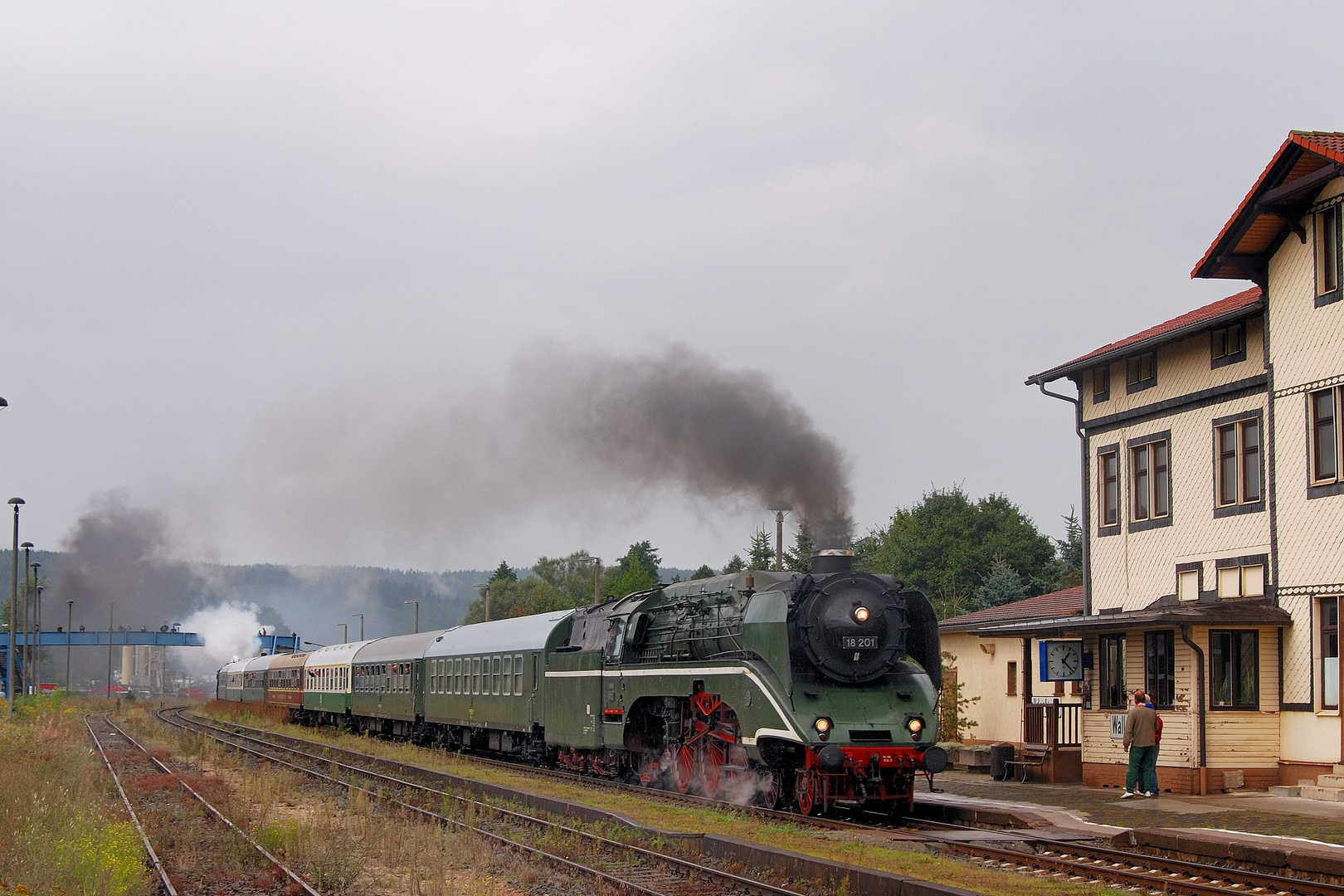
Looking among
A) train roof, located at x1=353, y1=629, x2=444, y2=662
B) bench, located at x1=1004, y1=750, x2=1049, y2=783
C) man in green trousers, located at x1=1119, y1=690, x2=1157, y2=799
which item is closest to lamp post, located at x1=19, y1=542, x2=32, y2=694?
train roof, located at x1=353, y1=629, x2=444, y2=662

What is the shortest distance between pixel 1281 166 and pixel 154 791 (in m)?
21.5

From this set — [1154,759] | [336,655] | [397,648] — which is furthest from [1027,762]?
[336,655]

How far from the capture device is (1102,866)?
1225 centimetres

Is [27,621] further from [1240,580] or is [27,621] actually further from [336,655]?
[1240,580]

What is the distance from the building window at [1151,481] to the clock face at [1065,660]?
2.83 metres

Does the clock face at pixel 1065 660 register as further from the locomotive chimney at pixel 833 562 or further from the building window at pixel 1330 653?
the locomotive chimney at pixel 833 562

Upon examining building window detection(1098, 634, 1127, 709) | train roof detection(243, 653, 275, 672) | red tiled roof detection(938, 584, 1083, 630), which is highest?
red tiled roof detection(938, 584, 1083, 630)

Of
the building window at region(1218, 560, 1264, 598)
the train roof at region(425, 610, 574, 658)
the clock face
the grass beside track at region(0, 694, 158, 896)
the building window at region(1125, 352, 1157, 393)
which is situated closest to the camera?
the grass beside track at region(0, 694, 158, 896)

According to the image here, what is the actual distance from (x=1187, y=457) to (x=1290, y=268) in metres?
3.82

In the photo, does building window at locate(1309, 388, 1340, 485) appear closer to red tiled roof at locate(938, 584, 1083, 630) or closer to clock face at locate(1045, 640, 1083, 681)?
clock face at locate(1045, 640, 1083, 681)

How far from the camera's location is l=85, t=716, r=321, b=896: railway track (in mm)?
12406

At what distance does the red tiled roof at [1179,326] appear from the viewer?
21.8m

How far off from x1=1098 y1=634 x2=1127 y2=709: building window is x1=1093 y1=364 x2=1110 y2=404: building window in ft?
16.4

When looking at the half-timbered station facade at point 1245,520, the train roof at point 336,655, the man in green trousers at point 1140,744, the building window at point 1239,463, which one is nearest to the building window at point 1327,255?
the half-timbered station facade at point 1245,520
